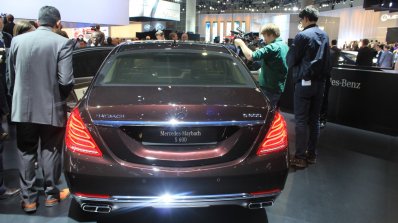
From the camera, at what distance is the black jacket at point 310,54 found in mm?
3654

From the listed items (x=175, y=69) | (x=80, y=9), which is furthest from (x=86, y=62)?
(x=80, y=9)

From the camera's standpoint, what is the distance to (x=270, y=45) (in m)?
3.84

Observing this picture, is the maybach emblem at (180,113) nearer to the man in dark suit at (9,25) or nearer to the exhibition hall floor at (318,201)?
the exhibition hall floor at (318,201)

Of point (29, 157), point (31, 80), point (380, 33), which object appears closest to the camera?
point (31, 80)

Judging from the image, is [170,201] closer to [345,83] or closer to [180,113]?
[180,113]

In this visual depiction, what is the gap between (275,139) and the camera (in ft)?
7.37

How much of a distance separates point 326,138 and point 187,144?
12.6 ft

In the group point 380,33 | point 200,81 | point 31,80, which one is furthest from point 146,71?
point 380,33

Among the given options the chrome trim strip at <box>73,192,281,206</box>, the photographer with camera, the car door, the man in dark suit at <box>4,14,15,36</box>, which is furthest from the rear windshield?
the man in dark suit at <box>4,14,15,36</box>

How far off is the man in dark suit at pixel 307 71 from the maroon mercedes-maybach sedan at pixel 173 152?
162 cm

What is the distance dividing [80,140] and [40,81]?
30.7 inches

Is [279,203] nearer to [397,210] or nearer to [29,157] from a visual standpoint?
[397,210]

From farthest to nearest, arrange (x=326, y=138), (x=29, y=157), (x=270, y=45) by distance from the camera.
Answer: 1. (x=326, y=138)
2. (x=270, y=45)
3. (x=29, y=157)

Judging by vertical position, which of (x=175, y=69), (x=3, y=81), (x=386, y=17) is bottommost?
(x=3, y=81)
